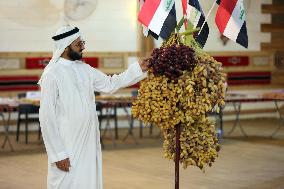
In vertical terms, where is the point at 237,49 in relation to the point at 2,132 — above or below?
above

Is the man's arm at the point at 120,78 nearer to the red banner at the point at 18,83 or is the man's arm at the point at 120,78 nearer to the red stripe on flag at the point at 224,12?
the red stripe on flag at the point at 224,12

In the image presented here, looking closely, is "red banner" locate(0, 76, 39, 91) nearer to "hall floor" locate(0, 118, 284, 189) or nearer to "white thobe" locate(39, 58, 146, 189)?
"hall floor" locate(0, 118, 284, 189)

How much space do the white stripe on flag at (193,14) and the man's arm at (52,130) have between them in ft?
3.43

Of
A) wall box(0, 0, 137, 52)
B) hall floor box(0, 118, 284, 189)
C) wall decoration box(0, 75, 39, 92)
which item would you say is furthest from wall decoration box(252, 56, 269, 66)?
wall decoration box(0, 75, 39, 92)

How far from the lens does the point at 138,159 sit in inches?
333

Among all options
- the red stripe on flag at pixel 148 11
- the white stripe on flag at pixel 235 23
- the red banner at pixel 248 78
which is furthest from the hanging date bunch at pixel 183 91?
the red banner at pixel 248 78

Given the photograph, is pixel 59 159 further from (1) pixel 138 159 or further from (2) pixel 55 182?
(1) pixel 138 159

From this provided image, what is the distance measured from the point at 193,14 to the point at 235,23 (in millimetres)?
306

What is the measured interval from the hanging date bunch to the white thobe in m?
0.34

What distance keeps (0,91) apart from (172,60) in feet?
26.5

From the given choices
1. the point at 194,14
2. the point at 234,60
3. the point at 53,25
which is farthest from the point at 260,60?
the point at 194,14

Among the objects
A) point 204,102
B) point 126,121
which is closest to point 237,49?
point 126,121

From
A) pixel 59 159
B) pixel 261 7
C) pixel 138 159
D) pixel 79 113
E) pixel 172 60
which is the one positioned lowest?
pixel 138 159

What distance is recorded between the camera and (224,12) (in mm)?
4543
